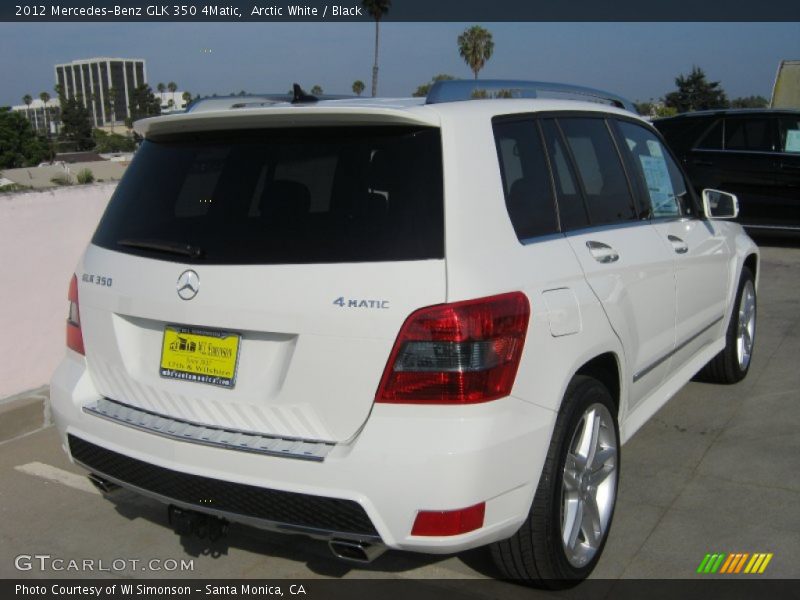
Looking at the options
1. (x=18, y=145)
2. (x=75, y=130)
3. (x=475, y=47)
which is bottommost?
(x=75, y=130)

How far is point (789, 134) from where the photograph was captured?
10.8 m

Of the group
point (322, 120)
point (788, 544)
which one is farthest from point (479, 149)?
point (788, 544)

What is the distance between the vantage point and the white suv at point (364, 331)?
2525 mm

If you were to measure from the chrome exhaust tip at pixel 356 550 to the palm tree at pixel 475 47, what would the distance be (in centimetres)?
5042

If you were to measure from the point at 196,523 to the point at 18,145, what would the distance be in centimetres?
7623

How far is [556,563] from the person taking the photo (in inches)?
117

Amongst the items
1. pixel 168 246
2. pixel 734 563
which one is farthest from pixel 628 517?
pixel 168 246

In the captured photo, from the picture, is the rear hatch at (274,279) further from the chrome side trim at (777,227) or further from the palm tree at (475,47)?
the palm tree at (475,47)

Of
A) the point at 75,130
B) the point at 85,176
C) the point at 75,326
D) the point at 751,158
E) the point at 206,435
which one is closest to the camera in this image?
the point at 206,435

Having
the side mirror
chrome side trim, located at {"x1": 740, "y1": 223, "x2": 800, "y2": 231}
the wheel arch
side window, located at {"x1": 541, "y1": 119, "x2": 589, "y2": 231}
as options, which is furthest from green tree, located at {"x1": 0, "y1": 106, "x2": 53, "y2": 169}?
the wheel arch

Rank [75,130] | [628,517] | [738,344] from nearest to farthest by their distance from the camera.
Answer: [628,517] → [738,344] → [75,130]

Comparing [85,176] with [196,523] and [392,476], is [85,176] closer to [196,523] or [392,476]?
[196,523]

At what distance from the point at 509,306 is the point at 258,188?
0.95m

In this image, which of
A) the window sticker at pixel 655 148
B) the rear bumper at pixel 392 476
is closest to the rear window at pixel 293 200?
the rear bumper at pixel 392 476
